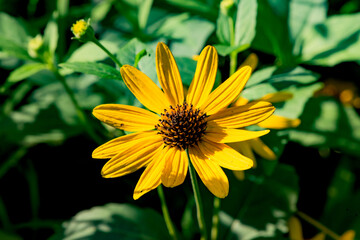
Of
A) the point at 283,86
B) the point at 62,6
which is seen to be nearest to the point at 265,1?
the point at 283,86

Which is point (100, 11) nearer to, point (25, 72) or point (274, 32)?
point (25, 72)

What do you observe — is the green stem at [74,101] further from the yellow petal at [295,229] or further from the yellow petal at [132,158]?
the yellow petal at [295,229]

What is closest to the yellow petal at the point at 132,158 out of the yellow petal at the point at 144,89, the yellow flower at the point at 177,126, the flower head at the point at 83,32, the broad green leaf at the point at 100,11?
the yellow flower at the point at 177,126

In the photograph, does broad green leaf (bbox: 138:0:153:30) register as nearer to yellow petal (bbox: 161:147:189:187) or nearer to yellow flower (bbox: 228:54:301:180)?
yellow flower (bbox: 228:54:301:180)

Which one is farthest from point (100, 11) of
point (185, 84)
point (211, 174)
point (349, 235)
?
point (349, 235)

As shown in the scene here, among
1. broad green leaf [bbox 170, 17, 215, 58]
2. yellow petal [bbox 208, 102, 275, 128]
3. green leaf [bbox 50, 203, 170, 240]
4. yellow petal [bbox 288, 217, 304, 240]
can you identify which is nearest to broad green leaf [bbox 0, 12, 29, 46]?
broad green leaf [bbox 170, 17, 215, 58]

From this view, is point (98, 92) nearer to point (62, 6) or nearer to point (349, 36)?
point (62, 6)
